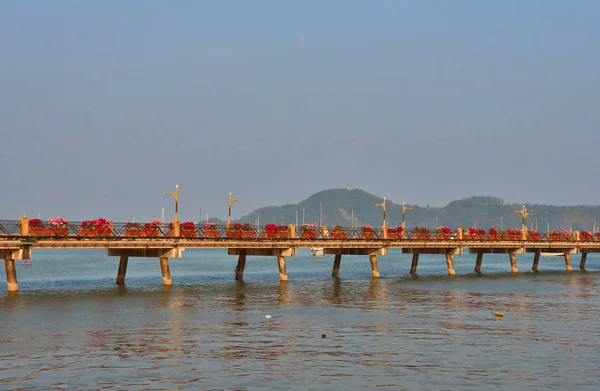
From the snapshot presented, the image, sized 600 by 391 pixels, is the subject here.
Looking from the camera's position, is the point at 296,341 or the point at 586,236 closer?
the point at 296,341

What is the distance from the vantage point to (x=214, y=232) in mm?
61094

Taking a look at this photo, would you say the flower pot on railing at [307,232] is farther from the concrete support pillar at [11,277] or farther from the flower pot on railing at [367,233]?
the concrete support pillar at [11,277]

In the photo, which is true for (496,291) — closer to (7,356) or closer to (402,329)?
(402,329)

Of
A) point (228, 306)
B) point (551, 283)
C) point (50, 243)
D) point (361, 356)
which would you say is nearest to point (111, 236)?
point (50, 243)

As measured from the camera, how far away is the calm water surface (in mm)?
24234

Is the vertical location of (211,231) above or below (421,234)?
above

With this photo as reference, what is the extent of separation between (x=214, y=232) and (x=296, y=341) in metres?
30.1

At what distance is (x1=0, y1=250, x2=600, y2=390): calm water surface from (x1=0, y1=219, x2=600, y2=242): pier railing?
4.16 m

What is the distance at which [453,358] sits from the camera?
91.9 feet

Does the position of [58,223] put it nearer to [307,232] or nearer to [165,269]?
[165,269]

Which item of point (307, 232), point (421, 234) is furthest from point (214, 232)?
point (421, 234)

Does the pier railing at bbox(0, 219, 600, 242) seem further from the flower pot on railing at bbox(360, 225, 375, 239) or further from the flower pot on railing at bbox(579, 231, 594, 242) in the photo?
the flower pot on railing at bbox(579, 231, 594, 242)

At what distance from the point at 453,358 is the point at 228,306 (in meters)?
20.2

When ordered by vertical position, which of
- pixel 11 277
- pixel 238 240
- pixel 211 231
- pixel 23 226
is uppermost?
pixel 23 226
